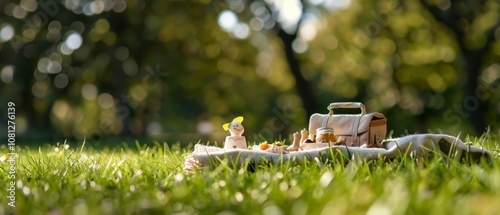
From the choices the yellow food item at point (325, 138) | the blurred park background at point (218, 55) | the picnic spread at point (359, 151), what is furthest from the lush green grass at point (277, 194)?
the blurred park background at point (218, 55)

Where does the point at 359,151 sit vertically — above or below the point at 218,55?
below

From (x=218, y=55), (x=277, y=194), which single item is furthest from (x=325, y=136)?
(x=218, y=55)

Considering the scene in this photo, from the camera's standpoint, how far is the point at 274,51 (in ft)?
79.3

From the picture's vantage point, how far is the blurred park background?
16625 mm

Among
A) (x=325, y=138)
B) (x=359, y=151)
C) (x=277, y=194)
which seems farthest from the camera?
(x=325, y=138)

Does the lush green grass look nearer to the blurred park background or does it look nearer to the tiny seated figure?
the tiny seated figure

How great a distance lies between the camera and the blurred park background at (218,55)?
54.5ft

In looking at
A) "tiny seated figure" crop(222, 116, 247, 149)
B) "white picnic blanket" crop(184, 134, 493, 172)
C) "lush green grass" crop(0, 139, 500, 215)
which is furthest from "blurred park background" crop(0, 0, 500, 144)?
"lush green grass" crop(0, 139, 500, 215)

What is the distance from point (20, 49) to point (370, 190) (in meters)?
17.7

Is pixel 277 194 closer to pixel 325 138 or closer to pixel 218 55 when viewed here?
pixel 325 138

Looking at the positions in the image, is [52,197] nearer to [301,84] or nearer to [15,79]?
[301,84]

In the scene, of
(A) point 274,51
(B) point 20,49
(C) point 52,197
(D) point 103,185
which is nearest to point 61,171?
(D) point 103,185

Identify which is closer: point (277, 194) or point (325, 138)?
point (277, 194)

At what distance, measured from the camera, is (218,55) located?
66.1 feet
